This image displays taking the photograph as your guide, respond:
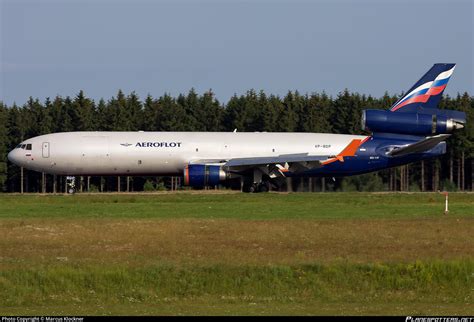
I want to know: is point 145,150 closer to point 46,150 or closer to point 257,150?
point 46,150

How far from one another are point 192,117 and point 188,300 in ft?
269

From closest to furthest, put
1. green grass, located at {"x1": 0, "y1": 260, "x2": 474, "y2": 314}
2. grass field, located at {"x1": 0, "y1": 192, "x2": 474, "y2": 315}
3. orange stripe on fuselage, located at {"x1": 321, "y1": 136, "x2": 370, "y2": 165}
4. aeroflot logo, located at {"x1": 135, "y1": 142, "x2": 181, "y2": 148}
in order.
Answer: grass field, located at {"x1": 0, "y1": 192, "x2": 474, "y2": 315}, green grass, located at {"x1": 0, "y1": 260, "x2": 474, "y2": 314}, aeroflot logo, located at {"x1": 135, "y1": 142, "x2": 181, "y2": 148}, orange stripe on fuselage, located at {"x1": 321, "y1": 136, "x2": 370, "y2": 165}

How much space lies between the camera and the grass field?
26188mm

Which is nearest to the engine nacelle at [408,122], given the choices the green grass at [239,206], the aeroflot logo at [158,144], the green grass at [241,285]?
the green grass at [239,206]

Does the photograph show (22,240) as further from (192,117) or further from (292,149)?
(192,117)

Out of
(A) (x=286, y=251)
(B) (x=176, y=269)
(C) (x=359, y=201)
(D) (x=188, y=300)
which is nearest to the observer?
(D) (x=188, y=300)

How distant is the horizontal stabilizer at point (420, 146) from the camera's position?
63991 mm

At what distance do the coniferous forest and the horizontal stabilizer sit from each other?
27.0 m

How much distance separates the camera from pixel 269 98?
4688 inches

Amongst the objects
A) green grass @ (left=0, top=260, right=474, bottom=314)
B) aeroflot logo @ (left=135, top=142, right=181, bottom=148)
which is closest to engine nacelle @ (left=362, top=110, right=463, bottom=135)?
aeroflot logo @ (left=135, top=142, right=181, bottom=148)

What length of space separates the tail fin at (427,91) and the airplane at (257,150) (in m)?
0.07

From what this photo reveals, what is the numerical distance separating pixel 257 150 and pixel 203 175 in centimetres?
467

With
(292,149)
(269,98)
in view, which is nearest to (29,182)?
(269,98)

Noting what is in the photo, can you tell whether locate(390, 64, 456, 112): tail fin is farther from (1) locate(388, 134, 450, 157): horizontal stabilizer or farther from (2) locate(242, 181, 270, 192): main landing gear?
(2) locate(242, 181, 270, 192): main landing gear
